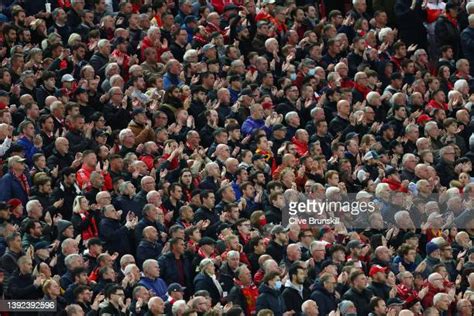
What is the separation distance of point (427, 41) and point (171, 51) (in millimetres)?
4576

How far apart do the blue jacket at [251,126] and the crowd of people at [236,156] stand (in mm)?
34

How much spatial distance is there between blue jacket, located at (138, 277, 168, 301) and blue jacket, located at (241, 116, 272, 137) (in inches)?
175

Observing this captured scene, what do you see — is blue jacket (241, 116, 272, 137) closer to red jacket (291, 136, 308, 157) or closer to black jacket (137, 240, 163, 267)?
red jacket (291, 136, 308, 157)

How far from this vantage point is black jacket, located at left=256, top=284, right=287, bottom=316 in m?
22.5

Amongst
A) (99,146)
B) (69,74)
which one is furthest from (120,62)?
(99,146)

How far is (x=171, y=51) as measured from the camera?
28438mm

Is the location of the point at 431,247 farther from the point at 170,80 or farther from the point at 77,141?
the point at 170,80

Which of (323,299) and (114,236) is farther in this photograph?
(114,236)

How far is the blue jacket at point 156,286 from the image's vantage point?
73.3ft

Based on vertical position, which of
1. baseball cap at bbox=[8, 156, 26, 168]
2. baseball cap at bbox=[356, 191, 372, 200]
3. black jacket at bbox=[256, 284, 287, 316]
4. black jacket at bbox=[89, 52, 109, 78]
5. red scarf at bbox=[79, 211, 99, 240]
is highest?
black jacket at bbox=[89, 52, 109, 78]

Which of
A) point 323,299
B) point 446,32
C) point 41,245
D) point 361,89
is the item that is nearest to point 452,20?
point 446,32

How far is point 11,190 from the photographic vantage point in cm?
2383

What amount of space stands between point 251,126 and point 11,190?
4.13 m

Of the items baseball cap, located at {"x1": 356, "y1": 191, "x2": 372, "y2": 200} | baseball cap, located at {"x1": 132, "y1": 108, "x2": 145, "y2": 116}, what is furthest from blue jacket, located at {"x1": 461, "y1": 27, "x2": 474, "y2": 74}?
baseball cap, located at {"x1": 132, "y1": 108, "x2": 145, "y2": 116}
